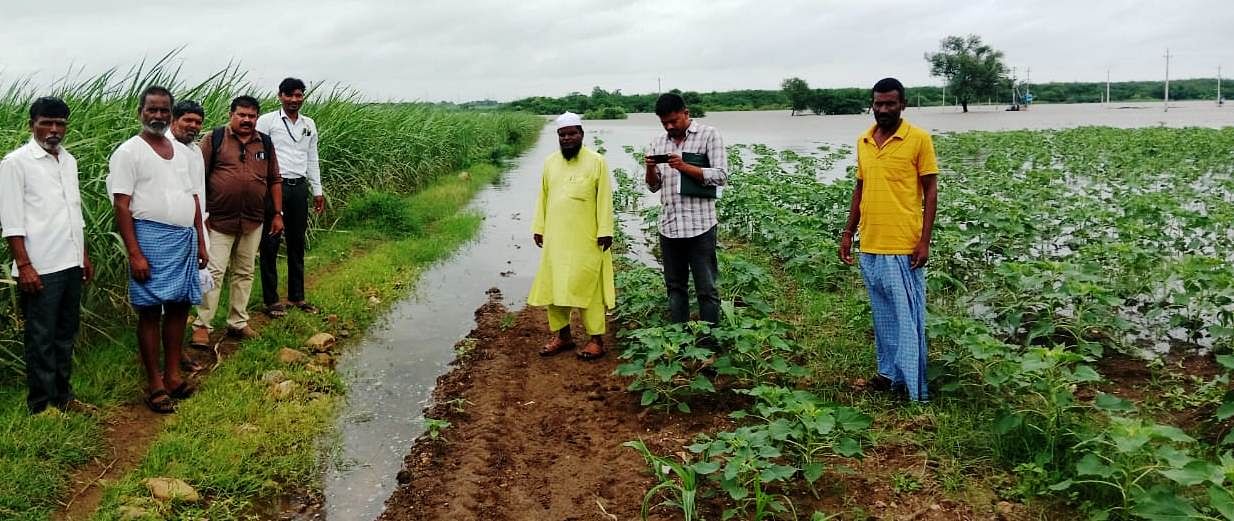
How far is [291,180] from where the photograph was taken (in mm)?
6312

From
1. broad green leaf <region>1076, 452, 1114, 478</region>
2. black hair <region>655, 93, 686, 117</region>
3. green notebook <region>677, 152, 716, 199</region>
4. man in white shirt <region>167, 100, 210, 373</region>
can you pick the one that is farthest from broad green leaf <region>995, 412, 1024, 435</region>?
man in white shirt <region>167, 100, 210, 373</region>

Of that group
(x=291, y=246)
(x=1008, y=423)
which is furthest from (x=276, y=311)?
(x=1008, y=423)

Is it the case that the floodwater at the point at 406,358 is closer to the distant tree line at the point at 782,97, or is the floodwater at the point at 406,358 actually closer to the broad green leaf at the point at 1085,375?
the broad green leaf at the point at 1085,375

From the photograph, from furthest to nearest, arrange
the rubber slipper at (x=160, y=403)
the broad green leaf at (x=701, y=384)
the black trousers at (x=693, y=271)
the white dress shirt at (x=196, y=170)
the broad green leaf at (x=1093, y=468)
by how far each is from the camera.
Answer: the black trousers at (x=693, y=271), the white dress shirt at (x=196, y=170), the rubber slipper at (x=160, y=403), the broad green leaf at (x=701, y=384), the broad green leaf at (x=1093, y=468)

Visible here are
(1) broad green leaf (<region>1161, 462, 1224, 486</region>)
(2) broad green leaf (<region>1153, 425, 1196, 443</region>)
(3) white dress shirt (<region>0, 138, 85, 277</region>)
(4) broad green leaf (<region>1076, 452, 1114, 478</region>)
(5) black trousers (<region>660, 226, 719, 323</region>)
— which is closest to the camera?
(1) broad green leaf (<region>1161, 462, 1224, 486</region>)

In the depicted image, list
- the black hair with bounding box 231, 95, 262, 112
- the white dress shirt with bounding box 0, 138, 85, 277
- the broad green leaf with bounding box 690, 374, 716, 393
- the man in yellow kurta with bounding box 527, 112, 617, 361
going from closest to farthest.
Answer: the white dress shirt with bounding box 0, 138, 85, 277, the broad green leaf with bounding box 690, 374, 716, 393, the man in yellow kurta with bounding box 527, 112, 617, 361, the black hair with bounding box 231, 95, 262, 112

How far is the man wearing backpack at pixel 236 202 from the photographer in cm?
541

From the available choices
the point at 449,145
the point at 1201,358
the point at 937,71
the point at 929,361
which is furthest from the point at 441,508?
the point at 937,71

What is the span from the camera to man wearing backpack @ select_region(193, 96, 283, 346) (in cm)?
541

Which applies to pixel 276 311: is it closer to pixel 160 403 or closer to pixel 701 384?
pixel 160 403

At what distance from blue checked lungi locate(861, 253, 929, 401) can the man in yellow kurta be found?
5.56ft

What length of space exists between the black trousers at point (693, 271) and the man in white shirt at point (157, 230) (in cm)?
269

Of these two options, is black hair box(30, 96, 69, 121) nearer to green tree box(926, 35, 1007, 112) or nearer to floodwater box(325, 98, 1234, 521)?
floodwater box(325, 98, 1234, 521)

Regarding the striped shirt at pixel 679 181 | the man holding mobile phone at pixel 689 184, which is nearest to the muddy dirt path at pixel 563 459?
the man holding mobile phone at pixel 689 184
